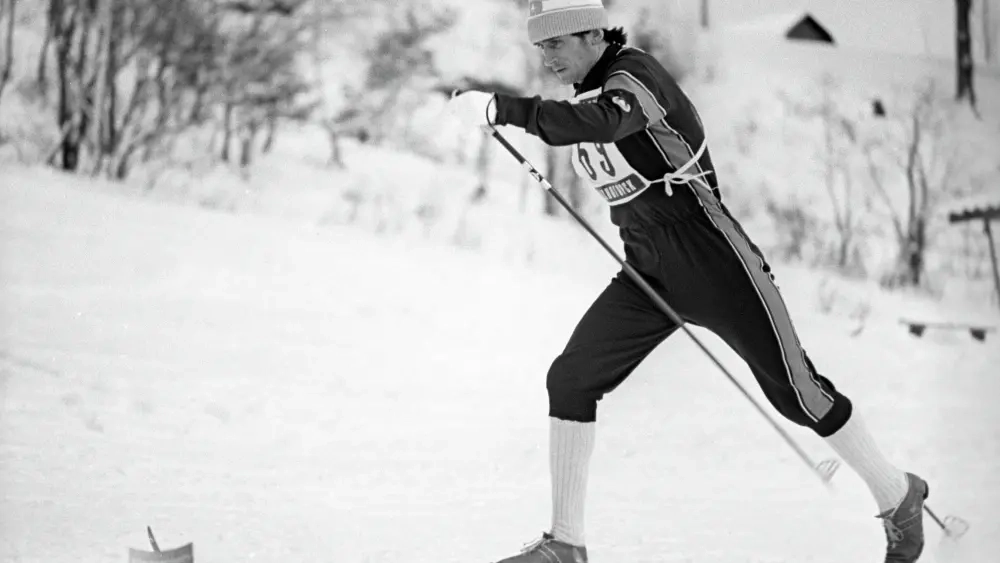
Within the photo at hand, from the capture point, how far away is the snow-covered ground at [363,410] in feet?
8.90

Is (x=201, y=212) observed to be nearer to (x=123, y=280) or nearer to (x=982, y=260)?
(x=123, y=280)

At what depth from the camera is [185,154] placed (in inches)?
412

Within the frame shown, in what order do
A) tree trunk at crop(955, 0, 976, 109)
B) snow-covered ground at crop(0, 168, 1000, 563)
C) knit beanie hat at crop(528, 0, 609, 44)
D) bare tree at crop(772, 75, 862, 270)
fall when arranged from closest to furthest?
1. knit beanie hat at crop(528, 0, 609, 44)
2. snow-covered ground at crop(0, 168, 1000, 563)
3. tree trunk at crop(955, 0, 976, 109)
4. bare tree at crop(772, 75, 862, 270)

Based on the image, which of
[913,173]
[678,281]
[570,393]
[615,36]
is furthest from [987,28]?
[570,393]

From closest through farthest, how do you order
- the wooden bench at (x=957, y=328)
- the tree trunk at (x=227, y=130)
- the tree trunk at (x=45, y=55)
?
Answer: the wooden bench at (x=957, y=328), the tree trunk at (x=45, y=55), the tree trunk at (x=227, y=130)

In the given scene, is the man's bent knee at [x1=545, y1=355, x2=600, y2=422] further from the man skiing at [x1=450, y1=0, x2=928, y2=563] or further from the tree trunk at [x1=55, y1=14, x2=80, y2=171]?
the tree trunk at [x1=55, y1=14, x2=80, y2=171]

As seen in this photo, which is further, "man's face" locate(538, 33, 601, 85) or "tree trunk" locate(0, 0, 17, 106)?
"tree trunk" locate(0, 0, 17, 106)

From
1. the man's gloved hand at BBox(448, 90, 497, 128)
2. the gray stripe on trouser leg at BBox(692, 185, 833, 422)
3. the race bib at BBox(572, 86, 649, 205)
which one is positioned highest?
the man's gloved hand at BBox(448, 90, 497, 128)

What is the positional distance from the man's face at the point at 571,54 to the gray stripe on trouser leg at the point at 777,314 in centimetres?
35

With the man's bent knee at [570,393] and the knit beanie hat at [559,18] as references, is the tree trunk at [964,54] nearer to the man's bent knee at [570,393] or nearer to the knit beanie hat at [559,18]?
the knit beanie hat at [559,18]

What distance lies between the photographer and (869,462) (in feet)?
7.54

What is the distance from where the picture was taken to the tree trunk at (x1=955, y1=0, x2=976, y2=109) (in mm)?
6876

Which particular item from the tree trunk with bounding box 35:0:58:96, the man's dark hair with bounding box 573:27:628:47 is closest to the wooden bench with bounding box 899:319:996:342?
the man's dark hair with bounding box 573:27:628:47

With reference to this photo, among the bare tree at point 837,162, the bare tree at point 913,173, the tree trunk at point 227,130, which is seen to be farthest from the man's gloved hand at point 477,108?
the tree trunk at point 227,130
